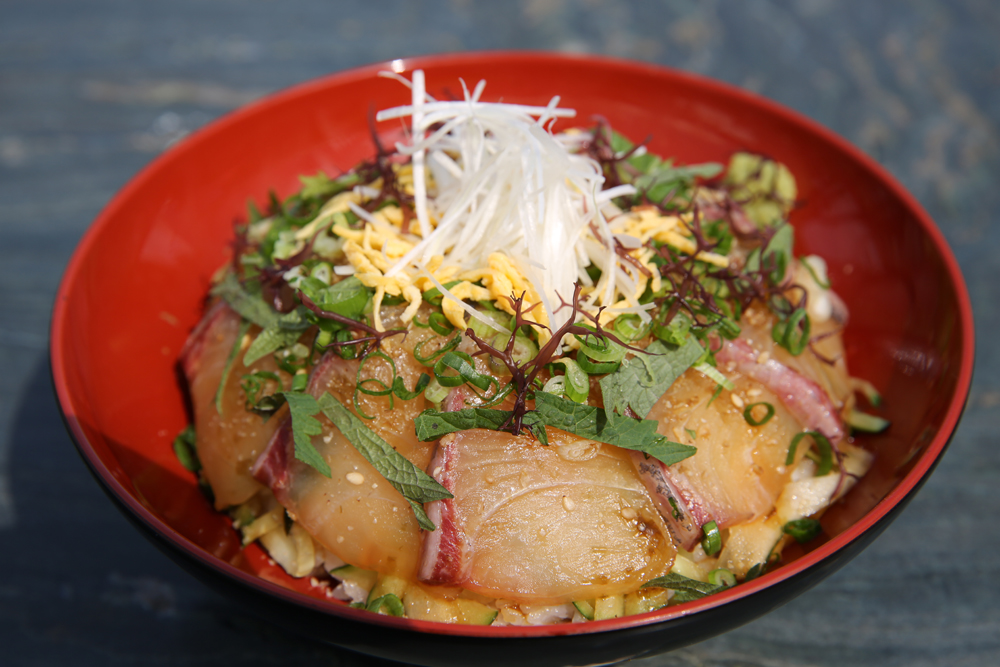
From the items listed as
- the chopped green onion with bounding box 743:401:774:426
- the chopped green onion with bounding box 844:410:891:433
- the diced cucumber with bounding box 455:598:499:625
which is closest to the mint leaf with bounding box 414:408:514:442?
the diced cucumber with bounding box 455:598:499:625

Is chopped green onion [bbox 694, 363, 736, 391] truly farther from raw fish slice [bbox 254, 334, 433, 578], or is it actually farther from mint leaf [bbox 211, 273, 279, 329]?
mint leaf [bbox 211, 273, 279, 329]

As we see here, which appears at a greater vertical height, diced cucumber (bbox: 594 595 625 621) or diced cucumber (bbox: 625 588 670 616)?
diced cucumber (bbox: 625 588 670 616)

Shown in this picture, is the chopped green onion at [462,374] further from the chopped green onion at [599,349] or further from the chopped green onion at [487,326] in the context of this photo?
the chopped green onion at [599,349]

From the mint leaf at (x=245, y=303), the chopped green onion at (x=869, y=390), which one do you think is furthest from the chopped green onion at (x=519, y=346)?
the chopped green onion at (x=869, y=390)

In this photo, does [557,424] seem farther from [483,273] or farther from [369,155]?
[369,155]

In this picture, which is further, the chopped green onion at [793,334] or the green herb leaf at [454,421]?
the chopped green onion at [793,334]

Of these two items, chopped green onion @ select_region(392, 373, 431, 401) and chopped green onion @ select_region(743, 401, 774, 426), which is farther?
chopped green onion @ select_region(743, 401, 774, 426)
